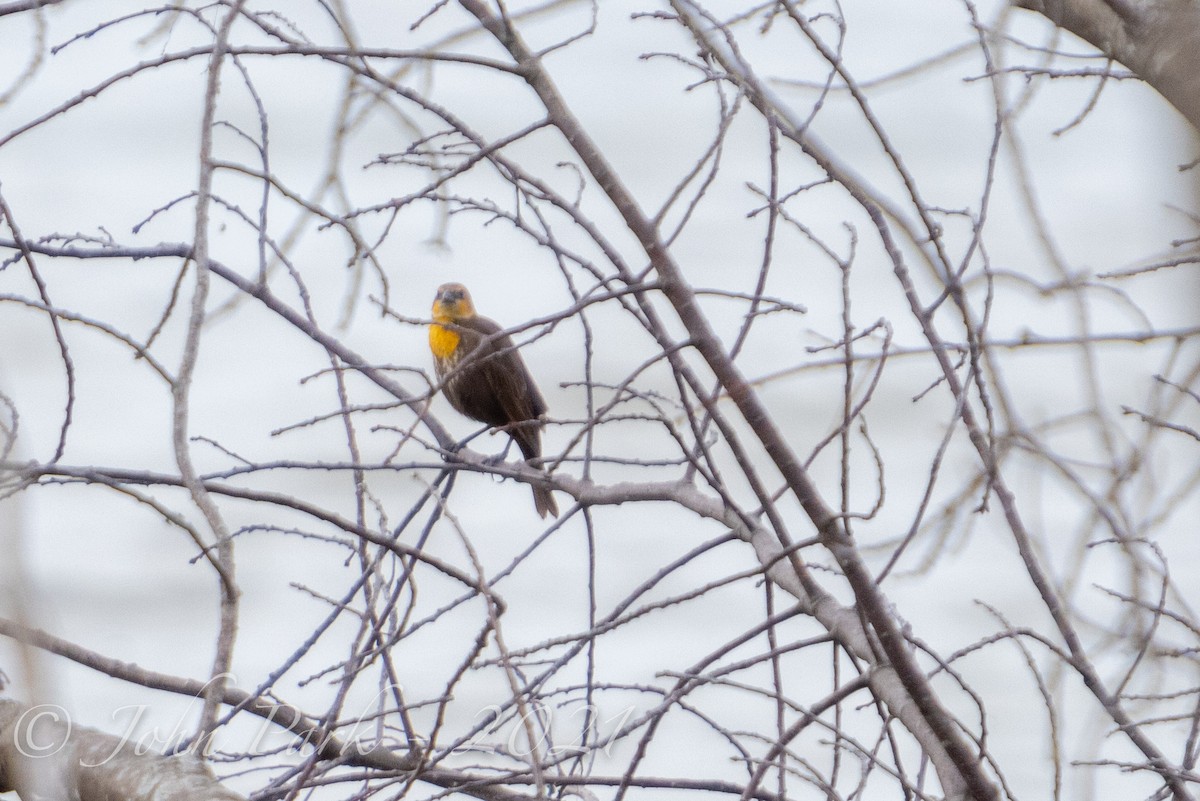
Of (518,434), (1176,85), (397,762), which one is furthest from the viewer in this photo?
(518,434)

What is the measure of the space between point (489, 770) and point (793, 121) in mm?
985

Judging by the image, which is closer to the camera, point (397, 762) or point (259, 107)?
point (397, 762)

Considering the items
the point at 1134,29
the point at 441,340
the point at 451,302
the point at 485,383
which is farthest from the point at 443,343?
the point at 1134,29

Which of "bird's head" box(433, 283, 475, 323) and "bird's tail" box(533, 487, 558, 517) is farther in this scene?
"bird's head" box(433, 283, 475, 323)

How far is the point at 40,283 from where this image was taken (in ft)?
5.48

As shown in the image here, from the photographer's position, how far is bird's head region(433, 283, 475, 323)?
4953 millimetres

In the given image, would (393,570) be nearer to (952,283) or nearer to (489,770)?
(489,770)

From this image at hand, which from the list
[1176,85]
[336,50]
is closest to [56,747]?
[336,50]

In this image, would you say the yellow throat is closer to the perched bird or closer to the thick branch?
the perched bird

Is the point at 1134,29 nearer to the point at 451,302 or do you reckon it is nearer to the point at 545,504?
the point at 545,504

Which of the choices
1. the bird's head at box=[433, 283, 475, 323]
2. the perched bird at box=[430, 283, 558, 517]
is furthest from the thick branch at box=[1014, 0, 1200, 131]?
the bird's head at box=[433, 283, 475, 323]

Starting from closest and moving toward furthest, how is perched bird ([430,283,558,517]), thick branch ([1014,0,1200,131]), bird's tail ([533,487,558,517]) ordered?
thick branch ([1014,0,1200,131]) → bird's tail ([533,487,558,517]) → perched bird ([430,283,558,517])

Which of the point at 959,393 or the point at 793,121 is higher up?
the point at 793,121

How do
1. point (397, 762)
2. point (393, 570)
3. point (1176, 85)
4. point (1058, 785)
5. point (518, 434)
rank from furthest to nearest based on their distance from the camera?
→ point (518, 434) < point (393, 570) < point (397, 762) < point (1058, 785) < point (1176, 85)
